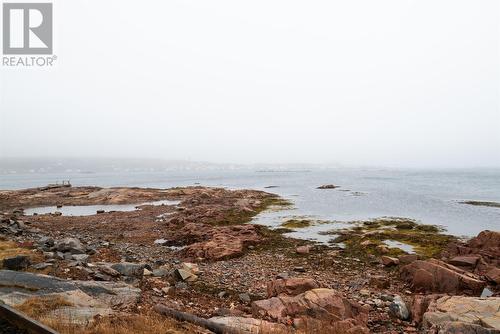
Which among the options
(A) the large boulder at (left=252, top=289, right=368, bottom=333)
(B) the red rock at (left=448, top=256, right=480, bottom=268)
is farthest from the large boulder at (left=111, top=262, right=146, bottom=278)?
(B) the red rock at (left=448, top=256, right=480, bottom=268)

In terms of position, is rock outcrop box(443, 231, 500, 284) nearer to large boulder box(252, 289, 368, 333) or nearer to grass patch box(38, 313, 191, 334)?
large boulder box(252, 289, 368, 333)

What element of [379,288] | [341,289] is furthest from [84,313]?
[379,288]

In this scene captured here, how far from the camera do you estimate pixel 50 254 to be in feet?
57.8

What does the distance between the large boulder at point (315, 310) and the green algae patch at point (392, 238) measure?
12559 millimetres

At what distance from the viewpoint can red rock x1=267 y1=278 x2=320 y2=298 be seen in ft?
44.4

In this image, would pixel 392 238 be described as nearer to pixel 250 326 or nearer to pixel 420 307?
pixel 420 307

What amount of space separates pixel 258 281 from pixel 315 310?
6112 mm

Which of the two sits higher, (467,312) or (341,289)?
(467,312)

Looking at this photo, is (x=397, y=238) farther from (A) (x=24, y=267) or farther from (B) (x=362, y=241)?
(A) (x=24, y=267)

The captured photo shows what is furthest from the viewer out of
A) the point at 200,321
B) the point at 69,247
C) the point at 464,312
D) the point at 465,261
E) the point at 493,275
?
the point at 69,247

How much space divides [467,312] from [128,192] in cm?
7005

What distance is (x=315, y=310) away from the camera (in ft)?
36.4

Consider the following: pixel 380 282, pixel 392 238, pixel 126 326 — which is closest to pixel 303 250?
pixel 380 282

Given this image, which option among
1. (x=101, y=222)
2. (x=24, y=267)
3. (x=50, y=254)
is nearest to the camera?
(x=24, y=267)
